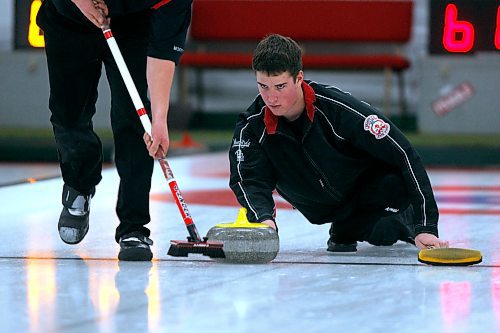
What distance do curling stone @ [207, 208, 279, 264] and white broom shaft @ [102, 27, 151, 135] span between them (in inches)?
13.3

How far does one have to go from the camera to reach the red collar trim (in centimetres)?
299

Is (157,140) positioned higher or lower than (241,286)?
higher

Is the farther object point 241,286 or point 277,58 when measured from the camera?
point 277,58

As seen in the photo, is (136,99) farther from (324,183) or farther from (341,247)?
(341,247)

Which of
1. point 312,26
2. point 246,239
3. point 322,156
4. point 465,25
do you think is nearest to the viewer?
point 246,239

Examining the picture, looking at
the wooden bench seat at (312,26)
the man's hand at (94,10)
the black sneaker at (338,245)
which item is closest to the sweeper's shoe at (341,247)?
the black sneaker at (338,245)

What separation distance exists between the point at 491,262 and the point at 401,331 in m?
0.99

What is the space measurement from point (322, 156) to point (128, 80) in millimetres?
565

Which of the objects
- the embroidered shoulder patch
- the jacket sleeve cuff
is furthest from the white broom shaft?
Result: the jacket sleeve cuff

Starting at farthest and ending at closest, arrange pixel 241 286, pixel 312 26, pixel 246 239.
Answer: pixel 312 26
pixel 246 239
pixel 241 286

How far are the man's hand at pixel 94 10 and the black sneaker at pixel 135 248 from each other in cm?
57

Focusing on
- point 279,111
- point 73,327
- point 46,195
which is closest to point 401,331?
point 73,327

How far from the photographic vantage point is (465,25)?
679 cm

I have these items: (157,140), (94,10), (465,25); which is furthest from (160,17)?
(465,25)
